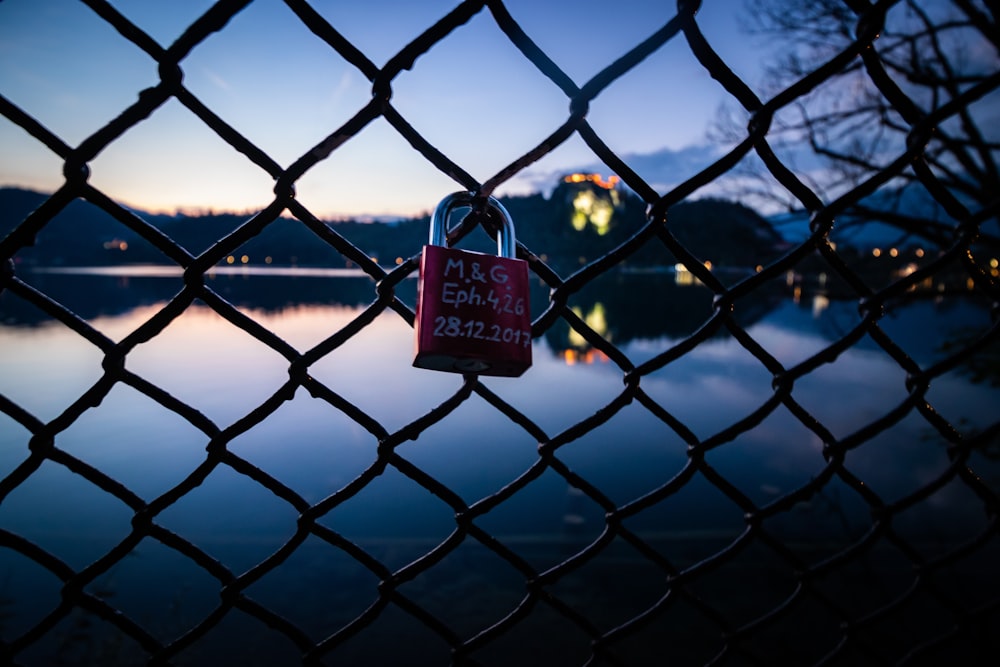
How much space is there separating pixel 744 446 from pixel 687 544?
552cm

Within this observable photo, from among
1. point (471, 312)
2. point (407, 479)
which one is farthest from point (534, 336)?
point (407, 479)

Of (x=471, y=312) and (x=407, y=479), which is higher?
(x=407, y=479)

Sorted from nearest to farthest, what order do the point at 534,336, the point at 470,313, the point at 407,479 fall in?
the point at 470,313, the point at 534,336, the point at 407,479

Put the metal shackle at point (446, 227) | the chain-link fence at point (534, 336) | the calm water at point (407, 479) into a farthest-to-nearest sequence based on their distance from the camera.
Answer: the calm water at point (407, 479) < the metal shackle at point (446, 227) < the chain-link fence at point (534, 336)

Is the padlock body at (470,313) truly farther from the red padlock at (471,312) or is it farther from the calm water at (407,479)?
the calm water at (407,479)

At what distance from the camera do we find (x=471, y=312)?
82 cm

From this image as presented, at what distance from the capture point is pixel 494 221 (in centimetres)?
90

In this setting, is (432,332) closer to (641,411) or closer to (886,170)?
(886,170)

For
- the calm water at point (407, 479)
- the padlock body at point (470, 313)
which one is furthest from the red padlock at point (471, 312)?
the calm water at point (407, 479)

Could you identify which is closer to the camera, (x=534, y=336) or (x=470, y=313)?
(x=470, y=313)

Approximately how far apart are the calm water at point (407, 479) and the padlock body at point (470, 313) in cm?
354

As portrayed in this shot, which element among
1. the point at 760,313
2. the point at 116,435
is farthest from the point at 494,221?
the point at 760,313

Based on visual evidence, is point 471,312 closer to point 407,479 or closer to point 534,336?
point 534,336

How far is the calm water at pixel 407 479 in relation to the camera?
5.76m
